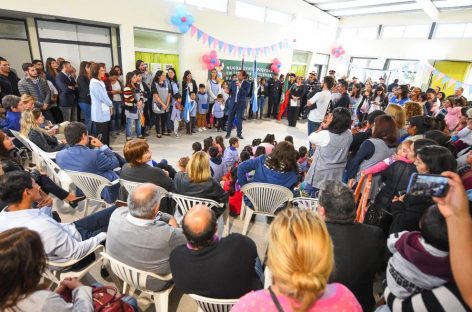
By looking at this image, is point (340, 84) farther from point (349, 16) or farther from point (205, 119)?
point (349, 16)

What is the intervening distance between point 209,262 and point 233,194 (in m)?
1.73

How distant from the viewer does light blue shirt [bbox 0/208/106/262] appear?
4.58 ft

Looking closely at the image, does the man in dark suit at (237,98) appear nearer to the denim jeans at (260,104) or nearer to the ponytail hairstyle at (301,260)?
the denim jeans at (260,104)

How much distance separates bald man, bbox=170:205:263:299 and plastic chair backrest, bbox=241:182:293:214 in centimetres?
107

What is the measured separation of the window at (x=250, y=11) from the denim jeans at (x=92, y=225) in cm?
721

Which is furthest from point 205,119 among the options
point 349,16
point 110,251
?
point 349,16

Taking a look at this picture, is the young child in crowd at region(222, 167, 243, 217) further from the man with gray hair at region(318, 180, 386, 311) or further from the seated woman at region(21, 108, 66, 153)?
the seated woman at region(21, 108, 66, 153)

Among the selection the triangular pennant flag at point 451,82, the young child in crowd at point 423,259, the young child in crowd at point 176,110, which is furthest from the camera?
the triangular pennant flag at point 451,82

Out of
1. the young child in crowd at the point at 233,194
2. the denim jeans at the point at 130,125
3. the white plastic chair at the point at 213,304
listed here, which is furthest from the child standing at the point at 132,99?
the white plastic chair at the point at 213,304

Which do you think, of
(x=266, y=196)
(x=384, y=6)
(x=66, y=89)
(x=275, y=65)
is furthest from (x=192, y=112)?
(x=384, y=6)

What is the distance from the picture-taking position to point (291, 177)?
2.39 meters

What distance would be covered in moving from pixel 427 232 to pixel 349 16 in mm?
12762

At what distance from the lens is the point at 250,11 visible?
7734 mm

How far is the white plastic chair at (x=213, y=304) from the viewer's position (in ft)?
4.02
